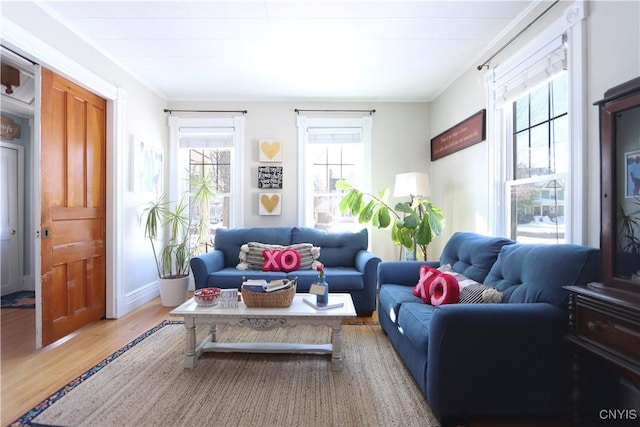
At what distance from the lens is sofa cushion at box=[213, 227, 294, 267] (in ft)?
12.8

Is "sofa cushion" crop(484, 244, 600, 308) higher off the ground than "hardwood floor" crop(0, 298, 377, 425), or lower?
higher

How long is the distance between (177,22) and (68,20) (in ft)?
2.91

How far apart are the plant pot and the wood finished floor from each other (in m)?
0.17

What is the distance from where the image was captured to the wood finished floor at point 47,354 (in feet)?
6.32

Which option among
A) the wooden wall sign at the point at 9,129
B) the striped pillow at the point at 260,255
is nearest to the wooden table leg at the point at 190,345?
the striped pillow at the point at 260,255

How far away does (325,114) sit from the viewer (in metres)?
4.50

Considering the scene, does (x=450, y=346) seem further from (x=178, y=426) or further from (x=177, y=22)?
(x=177, y=22)

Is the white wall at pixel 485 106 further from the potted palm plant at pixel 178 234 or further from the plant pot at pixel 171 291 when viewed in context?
the plant pot at pixel 171 291

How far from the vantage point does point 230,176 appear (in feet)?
15.0

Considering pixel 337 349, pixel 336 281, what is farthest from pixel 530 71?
pixel 337 349

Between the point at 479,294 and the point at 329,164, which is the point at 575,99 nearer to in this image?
the point at 479,294

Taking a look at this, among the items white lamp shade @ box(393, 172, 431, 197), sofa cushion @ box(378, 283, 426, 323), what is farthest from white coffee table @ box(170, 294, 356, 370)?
white lamp shade @ box(393, 172, 431, 197)

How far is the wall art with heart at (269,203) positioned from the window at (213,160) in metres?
0.30

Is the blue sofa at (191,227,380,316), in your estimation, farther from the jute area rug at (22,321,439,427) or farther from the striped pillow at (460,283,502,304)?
the striped pillow at (460,283,502,304)
